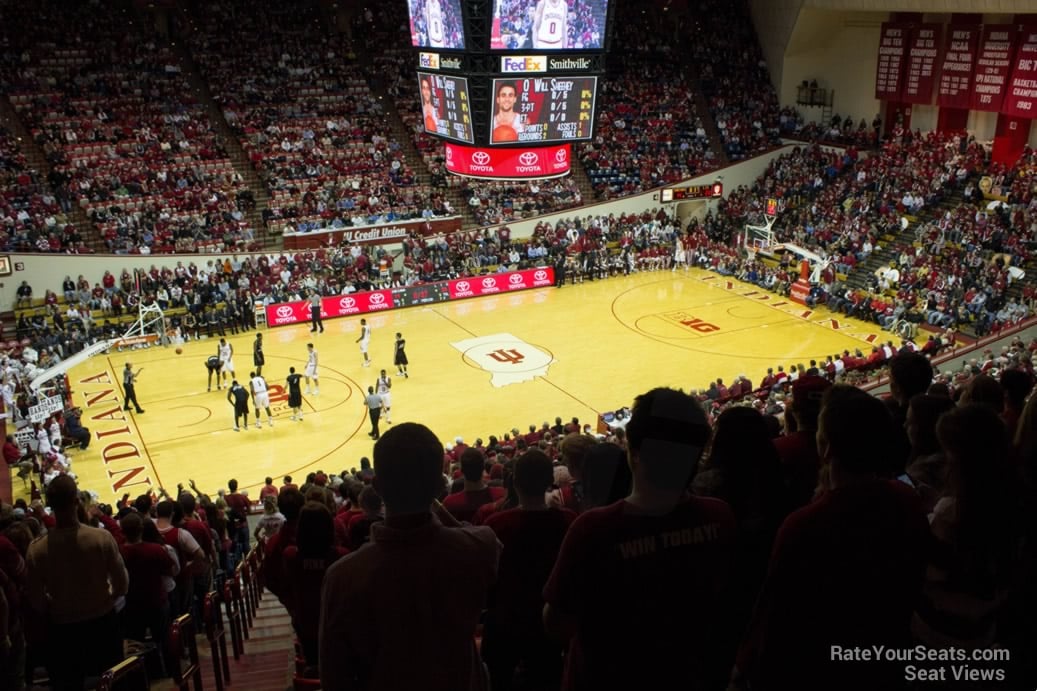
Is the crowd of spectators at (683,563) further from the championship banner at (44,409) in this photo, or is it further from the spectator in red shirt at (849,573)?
the championship banner at (44,409)

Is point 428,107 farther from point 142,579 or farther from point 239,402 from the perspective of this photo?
point 142,579

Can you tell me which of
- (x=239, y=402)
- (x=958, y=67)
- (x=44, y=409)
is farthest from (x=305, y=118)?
(x=958, y=67)

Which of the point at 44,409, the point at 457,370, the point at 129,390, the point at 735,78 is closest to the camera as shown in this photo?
the point at 44,409

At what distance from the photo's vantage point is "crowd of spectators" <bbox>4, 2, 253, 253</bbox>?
103ft

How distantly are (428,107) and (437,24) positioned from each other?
282 cm

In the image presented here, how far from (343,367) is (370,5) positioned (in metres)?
23.2

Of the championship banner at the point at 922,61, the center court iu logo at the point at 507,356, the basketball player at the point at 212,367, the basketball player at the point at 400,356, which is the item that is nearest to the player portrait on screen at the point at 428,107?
the basketball player at the point at 400,356

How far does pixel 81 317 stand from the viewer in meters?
27.5

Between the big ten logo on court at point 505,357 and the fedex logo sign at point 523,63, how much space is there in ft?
25.2

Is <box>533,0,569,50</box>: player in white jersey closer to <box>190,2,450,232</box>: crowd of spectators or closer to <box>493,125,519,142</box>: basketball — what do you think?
<box>493,125,519,142</box>: basketball

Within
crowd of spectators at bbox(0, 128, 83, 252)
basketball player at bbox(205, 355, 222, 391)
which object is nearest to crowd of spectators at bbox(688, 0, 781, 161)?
basketball player at bbox(205, 355, 222, 391)

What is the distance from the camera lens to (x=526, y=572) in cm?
459

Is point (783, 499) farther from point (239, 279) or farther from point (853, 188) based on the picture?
point (853, 188)

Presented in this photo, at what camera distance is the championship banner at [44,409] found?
66.0 ft
